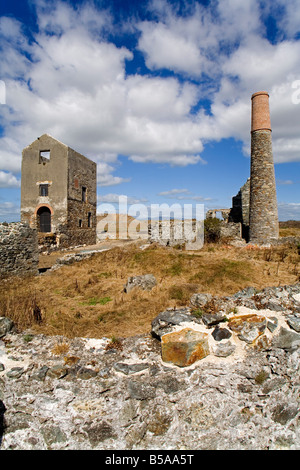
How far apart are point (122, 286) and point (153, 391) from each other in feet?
17.7

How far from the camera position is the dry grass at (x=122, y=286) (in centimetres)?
657

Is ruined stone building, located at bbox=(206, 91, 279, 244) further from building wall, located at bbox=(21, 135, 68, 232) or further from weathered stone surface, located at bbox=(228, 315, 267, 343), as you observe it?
building wall, located at bbox=(21, 135, 68, 232)

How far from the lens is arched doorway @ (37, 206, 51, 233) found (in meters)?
22.8

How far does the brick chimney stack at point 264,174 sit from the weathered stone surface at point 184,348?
45.4 ft

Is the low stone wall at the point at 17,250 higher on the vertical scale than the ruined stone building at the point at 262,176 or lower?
→ lower

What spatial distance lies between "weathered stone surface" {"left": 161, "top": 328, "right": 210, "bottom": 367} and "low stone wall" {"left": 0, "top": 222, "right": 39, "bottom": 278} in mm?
8045

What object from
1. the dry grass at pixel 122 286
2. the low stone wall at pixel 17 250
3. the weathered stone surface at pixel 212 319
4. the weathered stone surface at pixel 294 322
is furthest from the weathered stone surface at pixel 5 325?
the weathered stone surface at pixel 294 322

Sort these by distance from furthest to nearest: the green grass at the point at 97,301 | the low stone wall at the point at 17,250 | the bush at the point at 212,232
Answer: the bush at the point at 212,232, the low stone wall at the point at 17,250, the green grass at the point at 97,301

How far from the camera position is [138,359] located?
16.7 feet

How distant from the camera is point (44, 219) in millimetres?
22891

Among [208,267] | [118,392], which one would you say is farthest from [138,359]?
[208,267]

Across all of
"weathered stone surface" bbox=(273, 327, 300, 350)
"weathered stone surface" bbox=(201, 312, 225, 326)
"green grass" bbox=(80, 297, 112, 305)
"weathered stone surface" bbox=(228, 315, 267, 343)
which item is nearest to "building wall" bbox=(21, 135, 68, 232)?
"green grass" bbox=(80, 297, 112, 305)

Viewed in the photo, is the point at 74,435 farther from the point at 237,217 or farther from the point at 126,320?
the point at 237,217

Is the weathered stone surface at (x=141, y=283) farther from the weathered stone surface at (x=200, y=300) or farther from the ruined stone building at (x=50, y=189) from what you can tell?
the ruined stone building at (x=50, y=189)
